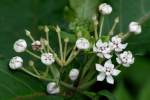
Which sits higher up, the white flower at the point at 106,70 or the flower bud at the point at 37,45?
the flower bud at the point at 37,45

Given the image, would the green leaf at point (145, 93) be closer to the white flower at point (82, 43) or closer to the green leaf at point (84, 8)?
the green leaf at point (84, 8)

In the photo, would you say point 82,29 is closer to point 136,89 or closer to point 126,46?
point 126,46

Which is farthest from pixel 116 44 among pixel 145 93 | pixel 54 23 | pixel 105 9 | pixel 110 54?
pixel 145 93

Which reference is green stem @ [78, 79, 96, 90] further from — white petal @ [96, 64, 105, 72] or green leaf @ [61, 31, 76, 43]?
green leaf @ [61, 31, 76, 43]

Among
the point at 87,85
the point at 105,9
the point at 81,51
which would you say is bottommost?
the point at 87,85

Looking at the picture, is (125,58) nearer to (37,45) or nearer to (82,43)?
(82,43)

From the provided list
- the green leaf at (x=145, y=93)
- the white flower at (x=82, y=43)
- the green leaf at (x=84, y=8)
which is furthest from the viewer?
the green leaf at (x=145, y=93)

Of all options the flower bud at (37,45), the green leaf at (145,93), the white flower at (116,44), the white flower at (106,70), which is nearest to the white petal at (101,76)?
the white flower at (106,70)
